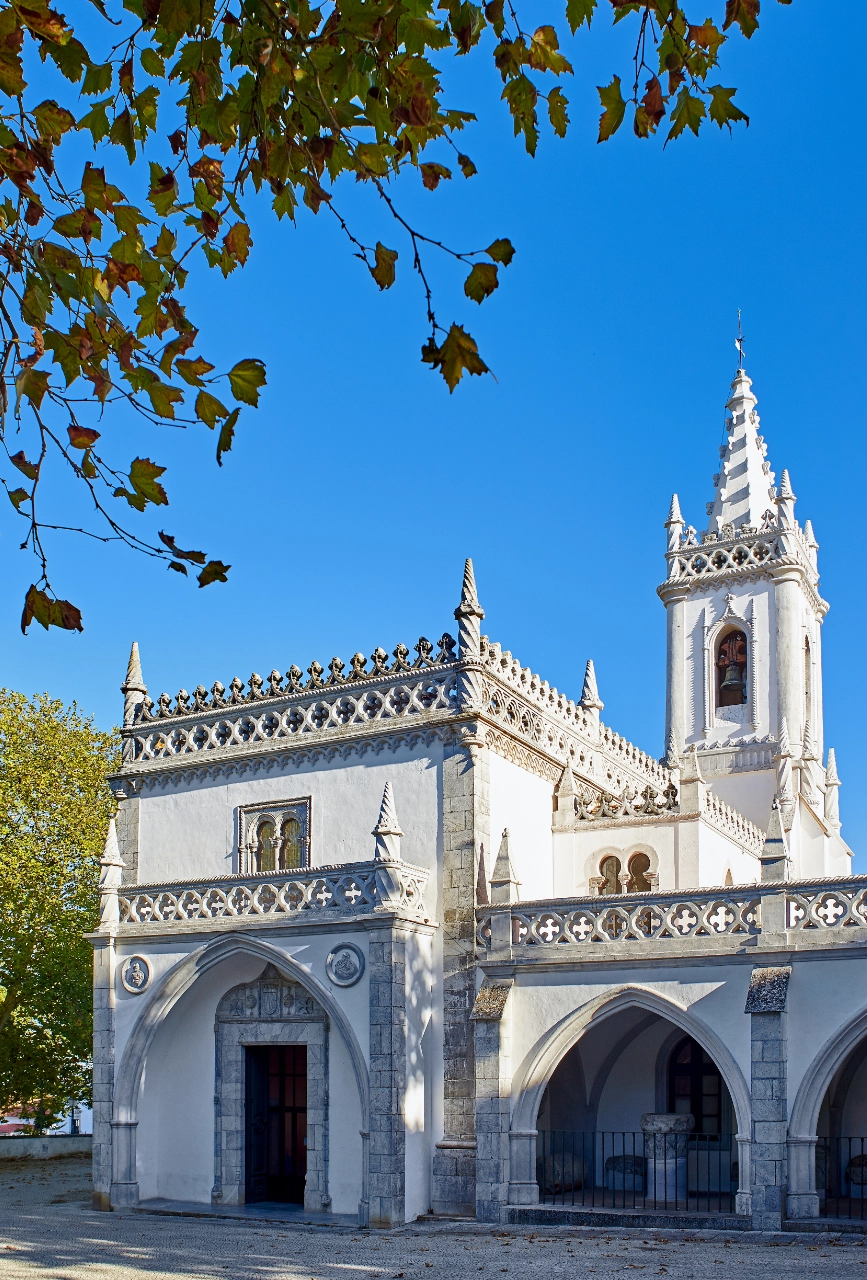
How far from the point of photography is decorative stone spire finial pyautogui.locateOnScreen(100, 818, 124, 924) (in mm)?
21172

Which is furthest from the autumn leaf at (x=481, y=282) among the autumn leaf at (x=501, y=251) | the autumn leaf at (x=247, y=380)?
the autumn leaf at (x=247, y=380)

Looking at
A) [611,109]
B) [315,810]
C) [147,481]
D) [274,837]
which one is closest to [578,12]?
[611,109]

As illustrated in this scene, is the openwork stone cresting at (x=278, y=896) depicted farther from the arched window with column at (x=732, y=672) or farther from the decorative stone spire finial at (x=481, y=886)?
the arched window with column at (x=732, y=672)

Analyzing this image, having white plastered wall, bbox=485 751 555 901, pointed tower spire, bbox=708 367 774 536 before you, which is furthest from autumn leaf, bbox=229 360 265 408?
pointed tower spire, bbox=708 367 774 536

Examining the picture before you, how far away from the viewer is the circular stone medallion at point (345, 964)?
18.6 meters

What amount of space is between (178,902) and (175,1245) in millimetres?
5608

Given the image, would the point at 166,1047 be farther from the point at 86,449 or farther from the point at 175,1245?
the point at 86,449

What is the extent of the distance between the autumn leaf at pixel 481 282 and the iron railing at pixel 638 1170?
14.5 m

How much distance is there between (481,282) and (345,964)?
46.0ft

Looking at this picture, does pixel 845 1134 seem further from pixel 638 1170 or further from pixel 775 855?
pixel 775 855

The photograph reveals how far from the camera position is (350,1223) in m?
17.9

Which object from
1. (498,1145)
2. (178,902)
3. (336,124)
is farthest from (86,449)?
(178,902)

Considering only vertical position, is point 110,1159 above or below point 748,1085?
below

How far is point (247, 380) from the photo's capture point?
6.25m
